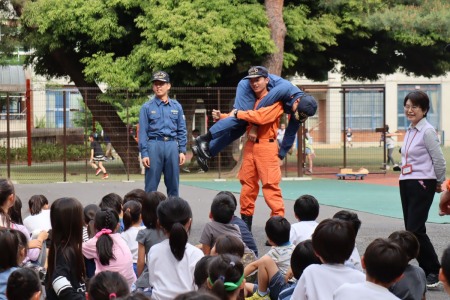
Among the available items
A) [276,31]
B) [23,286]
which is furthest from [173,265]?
[276,31]

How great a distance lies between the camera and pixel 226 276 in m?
5.04

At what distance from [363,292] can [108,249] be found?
249 centimetres

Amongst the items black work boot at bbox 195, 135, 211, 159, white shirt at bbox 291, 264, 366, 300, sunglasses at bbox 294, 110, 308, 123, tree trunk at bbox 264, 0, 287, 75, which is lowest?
white shirt at bbox 291, 264, 366, 300

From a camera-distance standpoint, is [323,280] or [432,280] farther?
[432,280]

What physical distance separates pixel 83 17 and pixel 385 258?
20576mm

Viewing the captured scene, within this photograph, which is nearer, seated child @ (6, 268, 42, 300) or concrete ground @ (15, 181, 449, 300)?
seated child @ (6, 268, 42, 300)

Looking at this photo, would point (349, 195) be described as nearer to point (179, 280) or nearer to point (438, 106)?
point (179, 280)

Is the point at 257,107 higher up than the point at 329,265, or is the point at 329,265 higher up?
the point at 257,107

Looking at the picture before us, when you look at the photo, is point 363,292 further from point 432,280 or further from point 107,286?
point 432,280

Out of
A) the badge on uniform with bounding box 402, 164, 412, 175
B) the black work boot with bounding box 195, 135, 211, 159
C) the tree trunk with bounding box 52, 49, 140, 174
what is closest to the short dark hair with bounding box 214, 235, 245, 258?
the badge on uniform with bounding box 402, 164, 412, 175

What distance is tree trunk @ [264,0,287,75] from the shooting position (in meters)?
24.8

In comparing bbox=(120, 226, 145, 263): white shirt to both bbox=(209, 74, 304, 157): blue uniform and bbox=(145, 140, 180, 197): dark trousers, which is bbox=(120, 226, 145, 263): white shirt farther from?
bbox=(145, 140, 180, 197): dark trousers

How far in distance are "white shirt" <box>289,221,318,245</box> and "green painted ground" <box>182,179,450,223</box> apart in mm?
6623

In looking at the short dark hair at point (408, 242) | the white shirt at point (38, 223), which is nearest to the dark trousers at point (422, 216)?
the short dark hair at point (408, 242)
